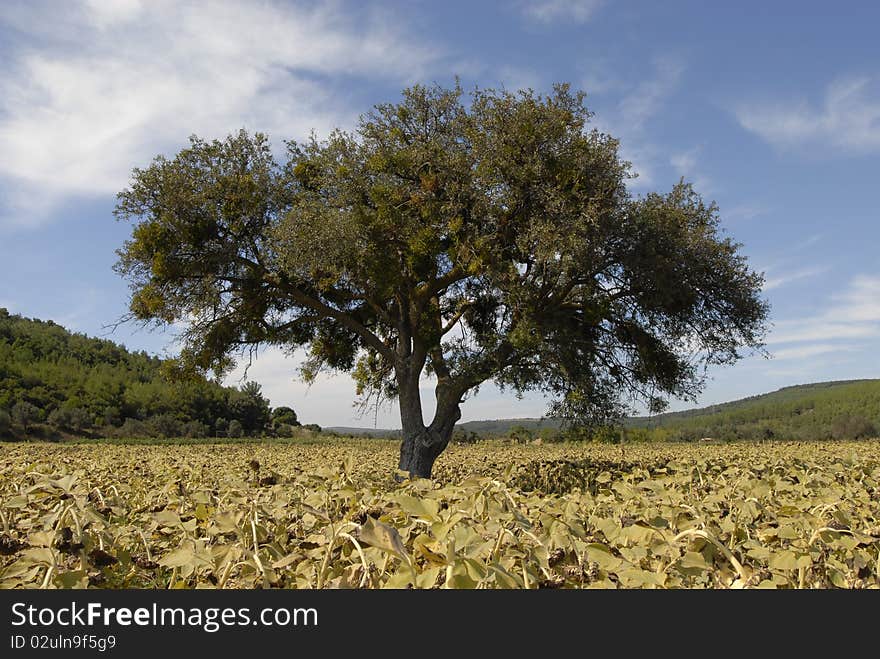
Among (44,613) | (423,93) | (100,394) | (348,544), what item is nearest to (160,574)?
(44,613)

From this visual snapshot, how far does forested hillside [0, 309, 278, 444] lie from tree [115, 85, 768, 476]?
20.1 meters

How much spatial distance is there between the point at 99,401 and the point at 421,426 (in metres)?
35.0

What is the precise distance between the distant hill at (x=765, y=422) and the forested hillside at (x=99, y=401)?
9.80m

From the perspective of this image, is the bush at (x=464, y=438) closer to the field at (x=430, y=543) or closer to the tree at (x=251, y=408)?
the tree at (x=251, y=408)

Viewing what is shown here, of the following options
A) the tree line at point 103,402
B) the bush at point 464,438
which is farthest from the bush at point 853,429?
the tree line at point 103,402

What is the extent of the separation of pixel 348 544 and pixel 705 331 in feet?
44.9

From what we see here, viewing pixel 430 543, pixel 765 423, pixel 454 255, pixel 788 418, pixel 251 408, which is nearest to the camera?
pixel 430 543

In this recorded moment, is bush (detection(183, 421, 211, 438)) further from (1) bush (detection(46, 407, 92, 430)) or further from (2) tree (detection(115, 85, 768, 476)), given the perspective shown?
(2) tree (detection(115, 85, 768, 476))

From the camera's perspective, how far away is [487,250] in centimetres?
1143

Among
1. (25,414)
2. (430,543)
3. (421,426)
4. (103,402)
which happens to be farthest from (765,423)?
(430,543)

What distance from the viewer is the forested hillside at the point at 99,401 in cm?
3616

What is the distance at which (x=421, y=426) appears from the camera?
13297 mm

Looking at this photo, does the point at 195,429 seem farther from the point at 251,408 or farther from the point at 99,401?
the point at 99,401

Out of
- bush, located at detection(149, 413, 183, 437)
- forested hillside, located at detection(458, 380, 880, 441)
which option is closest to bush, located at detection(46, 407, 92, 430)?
bush, located at detection(149, 413, 183, 437)
